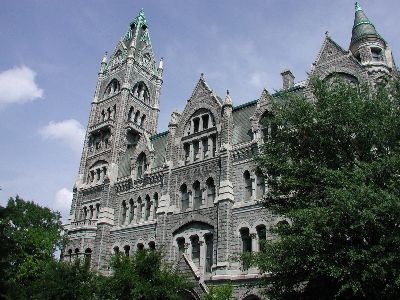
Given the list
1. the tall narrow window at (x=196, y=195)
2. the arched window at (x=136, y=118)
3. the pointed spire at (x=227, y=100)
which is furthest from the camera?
the arched window at (x=136, y=118)

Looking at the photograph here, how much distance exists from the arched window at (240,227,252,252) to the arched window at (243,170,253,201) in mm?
2075

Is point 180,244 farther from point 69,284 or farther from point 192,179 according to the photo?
point 69,284

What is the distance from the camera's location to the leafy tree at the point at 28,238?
3634 centimetres

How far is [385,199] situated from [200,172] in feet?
58.1

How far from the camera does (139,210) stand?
33781 mm

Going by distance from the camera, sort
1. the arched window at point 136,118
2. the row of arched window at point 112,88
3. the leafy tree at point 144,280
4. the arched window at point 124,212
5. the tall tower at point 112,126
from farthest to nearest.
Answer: the row of arched window at point 112,88
the arched window at point 136,118
the tall tower at point 112,126
the arched window at point 124,212
the leafy tree at point 144,280

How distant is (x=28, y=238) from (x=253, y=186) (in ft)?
73.1

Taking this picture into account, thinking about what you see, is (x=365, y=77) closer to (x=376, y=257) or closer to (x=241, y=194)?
(x=241, y=194)

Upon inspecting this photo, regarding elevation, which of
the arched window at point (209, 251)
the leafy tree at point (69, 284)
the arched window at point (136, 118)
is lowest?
the leafy tree at point (69, 284)

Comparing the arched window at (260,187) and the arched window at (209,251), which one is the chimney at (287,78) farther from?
the arched window at (209,251)

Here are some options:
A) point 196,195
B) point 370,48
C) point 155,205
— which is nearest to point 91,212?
point 155,205

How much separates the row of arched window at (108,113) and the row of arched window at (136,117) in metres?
1.47

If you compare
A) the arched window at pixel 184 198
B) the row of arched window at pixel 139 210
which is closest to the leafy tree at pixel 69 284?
the row of arched window at pixel 139 210

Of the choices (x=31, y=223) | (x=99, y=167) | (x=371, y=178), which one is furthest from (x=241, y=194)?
(x=31, y=223)
